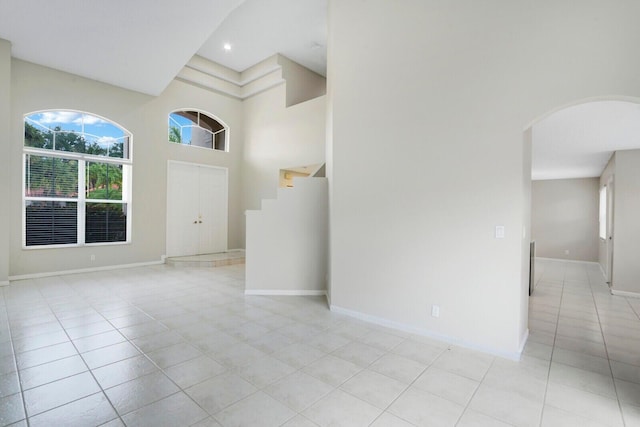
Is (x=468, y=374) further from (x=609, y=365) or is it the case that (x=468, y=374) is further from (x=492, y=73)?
(x=492, y=73)

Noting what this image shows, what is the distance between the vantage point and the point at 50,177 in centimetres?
580

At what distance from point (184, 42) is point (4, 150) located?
3.35 metres

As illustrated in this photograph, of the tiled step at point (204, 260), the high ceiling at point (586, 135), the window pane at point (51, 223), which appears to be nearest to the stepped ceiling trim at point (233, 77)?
the window pane at point (51, 223)

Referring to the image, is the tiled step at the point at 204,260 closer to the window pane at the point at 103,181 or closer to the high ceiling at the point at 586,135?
the window pane at the point at 103,181

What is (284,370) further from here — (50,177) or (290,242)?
(50,177)

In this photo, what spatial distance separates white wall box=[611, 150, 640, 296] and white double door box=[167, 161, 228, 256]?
8.28 m

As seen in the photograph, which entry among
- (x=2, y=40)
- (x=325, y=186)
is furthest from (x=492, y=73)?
(x=2, y=40)

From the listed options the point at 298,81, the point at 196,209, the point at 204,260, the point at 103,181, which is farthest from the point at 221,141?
the point at 204,260

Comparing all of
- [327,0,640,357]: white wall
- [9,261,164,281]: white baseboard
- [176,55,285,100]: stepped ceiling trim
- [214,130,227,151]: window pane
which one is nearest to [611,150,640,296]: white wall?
[327,0,640,357]: white wall

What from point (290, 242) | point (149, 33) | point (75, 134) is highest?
point (149, 33)

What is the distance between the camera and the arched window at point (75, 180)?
5648mm

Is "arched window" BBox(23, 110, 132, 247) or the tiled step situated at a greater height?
"arched window" BBox(23, 110, 132, 247)

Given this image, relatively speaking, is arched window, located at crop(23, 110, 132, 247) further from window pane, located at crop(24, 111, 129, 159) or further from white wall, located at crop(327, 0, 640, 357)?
white wall, located at crop(327, 0, 640, 357)

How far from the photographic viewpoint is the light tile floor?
2008 millimetres
